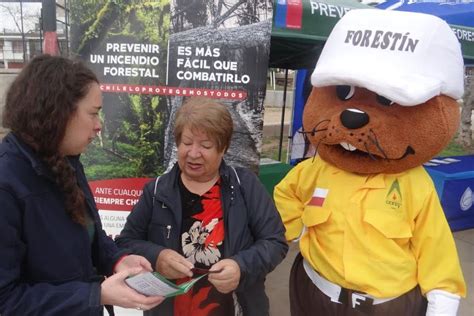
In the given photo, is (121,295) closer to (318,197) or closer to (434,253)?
(318,197)

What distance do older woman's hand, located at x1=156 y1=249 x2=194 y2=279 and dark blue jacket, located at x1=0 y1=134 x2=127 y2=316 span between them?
1.09 ft

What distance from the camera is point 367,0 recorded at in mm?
7602

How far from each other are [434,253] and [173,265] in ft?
3.33

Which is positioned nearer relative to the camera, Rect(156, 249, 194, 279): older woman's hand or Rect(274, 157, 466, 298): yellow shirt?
Rect(156, 249, 194, 279): older woman's hand

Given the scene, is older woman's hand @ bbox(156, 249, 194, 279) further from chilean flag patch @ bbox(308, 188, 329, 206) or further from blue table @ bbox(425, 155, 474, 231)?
blue table @ bbox(425, 155, 474, 231)

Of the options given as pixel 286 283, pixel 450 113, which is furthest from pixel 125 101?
pixel 286 283

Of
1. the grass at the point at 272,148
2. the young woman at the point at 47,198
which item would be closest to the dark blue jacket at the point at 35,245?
the young woman at the point at 47,198

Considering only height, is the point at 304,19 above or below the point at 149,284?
above

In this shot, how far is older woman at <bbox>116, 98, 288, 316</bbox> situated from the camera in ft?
5.16

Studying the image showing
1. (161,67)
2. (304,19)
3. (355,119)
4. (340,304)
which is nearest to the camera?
(355,119)

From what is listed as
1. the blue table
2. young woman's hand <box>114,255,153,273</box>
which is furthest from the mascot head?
the blue table

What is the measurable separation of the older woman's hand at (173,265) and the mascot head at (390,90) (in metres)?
0.77

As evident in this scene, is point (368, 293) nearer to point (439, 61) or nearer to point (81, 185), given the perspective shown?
point (439, 61)

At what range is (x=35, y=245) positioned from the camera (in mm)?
1165
